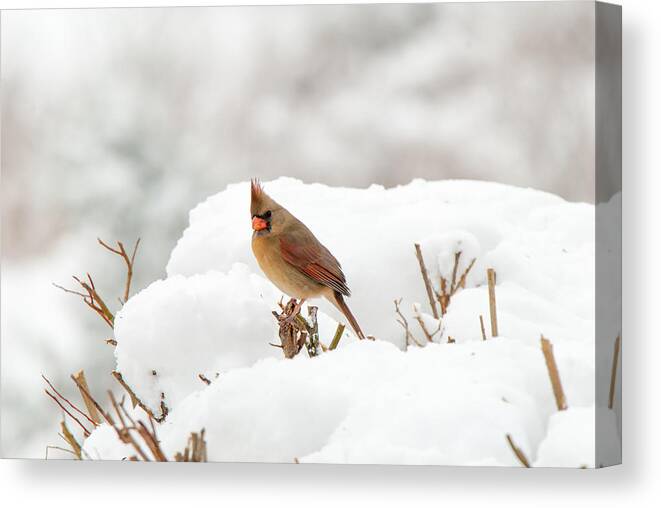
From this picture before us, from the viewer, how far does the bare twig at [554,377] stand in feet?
9.04

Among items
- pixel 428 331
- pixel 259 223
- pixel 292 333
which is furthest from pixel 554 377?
pixel 259 223

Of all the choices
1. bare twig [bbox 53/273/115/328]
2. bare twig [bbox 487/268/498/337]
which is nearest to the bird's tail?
bare twig [bbox 487/268/498/337]

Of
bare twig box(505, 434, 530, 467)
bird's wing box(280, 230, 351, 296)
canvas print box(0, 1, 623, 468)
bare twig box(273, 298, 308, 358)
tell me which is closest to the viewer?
bare twig box(505, 434, 530, 467)

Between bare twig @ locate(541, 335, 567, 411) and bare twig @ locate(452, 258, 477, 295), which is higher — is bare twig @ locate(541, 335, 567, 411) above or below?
below

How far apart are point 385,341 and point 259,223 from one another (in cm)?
48

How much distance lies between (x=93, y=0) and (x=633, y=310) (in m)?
1.75

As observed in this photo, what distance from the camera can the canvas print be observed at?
2832 millimetres

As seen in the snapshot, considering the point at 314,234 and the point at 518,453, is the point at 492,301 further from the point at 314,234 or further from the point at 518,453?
the point at 314,234

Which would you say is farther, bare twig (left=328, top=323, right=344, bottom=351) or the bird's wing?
the bird's wing

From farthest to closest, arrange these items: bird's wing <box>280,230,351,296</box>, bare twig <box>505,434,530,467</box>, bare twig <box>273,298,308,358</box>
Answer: bird's wing <box>280,230,351,296</box>, bare twig <box>273,298,308,358</box>, bare twig <box>505,434,530,467</box>

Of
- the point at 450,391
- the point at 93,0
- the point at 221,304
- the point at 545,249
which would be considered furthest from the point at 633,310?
the point at 93,0

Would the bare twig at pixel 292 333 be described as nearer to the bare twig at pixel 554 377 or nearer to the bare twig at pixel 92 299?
the bare twig at pixel 92 299

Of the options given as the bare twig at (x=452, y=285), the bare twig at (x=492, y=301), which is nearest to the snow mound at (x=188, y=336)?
the bare twig at (x=452, y=285)

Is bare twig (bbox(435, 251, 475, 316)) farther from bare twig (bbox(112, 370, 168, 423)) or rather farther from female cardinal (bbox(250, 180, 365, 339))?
bare twig (bbox(112, 370, 168, 423))
